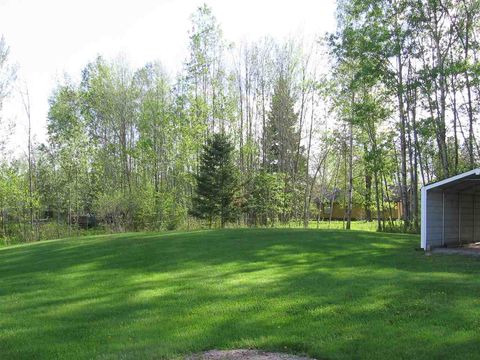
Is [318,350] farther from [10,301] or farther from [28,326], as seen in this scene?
[10,301]

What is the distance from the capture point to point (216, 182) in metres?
22.7

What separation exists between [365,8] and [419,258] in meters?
12.1

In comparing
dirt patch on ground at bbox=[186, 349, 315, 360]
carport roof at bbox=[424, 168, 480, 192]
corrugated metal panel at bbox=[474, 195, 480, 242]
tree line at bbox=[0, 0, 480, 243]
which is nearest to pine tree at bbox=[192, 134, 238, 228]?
tree line at bbox=[0, 0, 480, 243]

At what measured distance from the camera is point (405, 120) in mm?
19844

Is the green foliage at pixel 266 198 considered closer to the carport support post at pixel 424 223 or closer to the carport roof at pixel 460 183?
the carport roof at pixel 460 183

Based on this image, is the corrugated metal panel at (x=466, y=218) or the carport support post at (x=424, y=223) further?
the corrugated metal panel at (x=466, y=218)

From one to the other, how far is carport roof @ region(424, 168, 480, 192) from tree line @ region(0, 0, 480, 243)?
3.79 meters

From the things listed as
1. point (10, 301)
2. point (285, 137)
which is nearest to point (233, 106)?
point (285, 137)

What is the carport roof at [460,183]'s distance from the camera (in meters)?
11.6

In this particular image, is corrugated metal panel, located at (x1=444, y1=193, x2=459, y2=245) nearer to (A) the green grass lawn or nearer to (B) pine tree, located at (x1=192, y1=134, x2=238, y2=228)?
(A) the green grass lawn

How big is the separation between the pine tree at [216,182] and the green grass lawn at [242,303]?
9835 millimetres

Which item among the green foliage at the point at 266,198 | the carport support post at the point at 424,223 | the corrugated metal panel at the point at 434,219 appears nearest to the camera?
the carport support post at the point at 424,223

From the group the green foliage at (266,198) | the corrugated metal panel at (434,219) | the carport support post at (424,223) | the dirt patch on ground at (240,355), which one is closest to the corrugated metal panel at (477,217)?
the corrugated metal panel at (434,219)

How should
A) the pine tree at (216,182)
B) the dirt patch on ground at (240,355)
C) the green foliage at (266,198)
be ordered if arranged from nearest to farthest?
the dirt patch on ground at (240,355), the pine tree at (216,182), the green foliage at (266,198)
